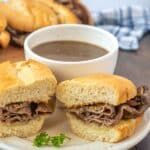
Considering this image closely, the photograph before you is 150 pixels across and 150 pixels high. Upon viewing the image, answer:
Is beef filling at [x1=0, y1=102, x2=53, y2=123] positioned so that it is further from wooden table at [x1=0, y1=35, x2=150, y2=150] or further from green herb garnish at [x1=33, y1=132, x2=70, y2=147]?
wooden table at [x1=0, y1=35, x2=150, y2=150]

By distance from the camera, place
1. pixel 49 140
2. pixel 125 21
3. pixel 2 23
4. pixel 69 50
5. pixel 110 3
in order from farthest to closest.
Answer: pixel 110 3 < pixel 125 21 < pixel 2 23 < pixel 69 50 < pixel 49 140

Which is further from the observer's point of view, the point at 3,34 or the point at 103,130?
the point at 3,34

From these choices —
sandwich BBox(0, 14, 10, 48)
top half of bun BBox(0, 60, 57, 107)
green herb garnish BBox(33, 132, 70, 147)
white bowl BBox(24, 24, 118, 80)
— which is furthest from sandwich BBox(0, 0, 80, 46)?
green herb garnish BBox(33, 132, 70, 147)

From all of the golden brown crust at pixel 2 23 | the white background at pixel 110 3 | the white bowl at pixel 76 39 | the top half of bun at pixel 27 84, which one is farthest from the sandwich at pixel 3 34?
the white background at pixel 110 3

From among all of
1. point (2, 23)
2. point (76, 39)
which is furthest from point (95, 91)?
point (2, 23)

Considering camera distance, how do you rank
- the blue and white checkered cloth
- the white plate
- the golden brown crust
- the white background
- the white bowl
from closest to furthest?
the white plate, the white bowl, the golden brown crust, the blue and white checkered cloth, the white background

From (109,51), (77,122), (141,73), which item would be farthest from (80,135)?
(141,73)

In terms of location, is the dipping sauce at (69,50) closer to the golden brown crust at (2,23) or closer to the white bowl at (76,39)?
the white bowl at (76,39)

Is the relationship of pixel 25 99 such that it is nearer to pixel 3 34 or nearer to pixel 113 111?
pixel 113 111
